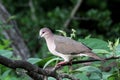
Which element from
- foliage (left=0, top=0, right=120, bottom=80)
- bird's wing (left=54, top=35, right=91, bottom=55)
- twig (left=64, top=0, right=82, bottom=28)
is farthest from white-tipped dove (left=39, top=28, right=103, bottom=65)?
twig (left=64, top=0, right=82, bottom=28)

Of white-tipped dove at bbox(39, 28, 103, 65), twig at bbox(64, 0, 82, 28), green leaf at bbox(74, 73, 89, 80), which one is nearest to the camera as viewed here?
green leaf at bbox(74, 73, 89, 80)

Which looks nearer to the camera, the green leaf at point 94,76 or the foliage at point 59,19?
the green leaf at point 94,76

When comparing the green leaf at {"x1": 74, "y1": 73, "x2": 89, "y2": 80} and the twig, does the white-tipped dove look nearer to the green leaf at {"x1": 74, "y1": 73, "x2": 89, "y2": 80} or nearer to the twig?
the green leaf at {"x1": 74, "y1": 73, "x2": 89, "y2": 80}

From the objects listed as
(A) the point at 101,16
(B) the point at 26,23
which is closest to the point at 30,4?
(B) the point at 26,23

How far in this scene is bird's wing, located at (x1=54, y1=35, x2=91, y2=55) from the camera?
355 cm

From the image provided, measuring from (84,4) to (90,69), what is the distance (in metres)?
9.44

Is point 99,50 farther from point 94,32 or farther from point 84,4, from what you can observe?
point 84,4

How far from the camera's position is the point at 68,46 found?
150 inches

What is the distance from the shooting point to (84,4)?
40.5 feet

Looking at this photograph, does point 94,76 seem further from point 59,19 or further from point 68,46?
point 59,19

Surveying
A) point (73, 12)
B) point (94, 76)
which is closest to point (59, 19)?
point (73, 12)

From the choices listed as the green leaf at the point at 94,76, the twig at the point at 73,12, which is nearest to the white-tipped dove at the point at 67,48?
the green leaf at the point at 94,76

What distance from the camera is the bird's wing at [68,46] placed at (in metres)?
3.55

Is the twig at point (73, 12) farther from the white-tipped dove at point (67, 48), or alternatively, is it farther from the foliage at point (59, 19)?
the white-tipped dove at point (67, 48)
